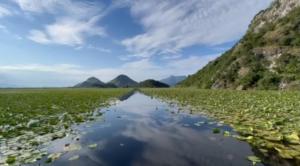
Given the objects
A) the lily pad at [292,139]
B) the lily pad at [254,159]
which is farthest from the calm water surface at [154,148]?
the lily pad at [292,139]

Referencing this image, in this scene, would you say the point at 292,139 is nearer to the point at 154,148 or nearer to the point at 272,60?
the point at 154,148

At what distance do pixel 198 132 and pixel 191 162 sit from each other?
4.15 metres

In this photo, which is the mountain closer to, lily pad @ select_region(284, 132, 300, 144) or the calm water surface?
lily pad @ select_region(284, 132, 300, 144)

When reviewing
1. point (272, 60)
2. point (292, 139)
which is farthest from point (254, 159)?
point (272, 60)

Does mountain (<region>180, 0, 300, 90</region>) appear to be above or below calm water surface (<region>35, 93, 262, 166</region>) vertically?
above

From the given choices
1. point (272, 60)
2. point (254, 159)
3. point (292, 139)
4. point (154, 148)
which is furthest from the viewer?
point (272, 60)

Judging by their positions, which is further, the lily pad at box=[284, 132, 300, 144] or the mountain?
the mountain

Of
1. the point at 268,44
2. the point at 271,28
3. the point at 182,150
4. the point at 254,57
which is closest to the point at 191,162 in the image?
the point at 182,150

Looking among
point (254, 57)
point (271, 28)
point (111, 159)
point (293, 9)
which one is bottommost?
point (111, 159)

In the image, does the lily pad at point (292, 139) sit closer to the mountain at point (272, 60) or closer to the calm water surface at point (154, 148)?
the calm water surface at point (154, 148)

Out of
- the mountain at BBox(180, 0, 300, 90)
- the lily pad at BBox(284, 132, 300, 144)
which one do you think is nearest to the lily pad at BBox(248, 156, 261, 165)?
the lily pad at BBox(284, 132, 300, 144)

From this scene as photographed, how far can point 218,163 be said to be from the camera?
634cm

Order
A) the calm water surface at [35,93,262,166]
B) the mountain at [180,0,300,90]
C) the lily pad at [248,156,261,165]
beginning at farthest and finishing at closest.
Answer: the mountain at [180,0,300,90]
the calm water surface at [35,93,262,166]
the lily pad at [248,156,261,165]

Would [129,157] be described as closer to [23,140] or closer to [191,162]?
[191,162]
